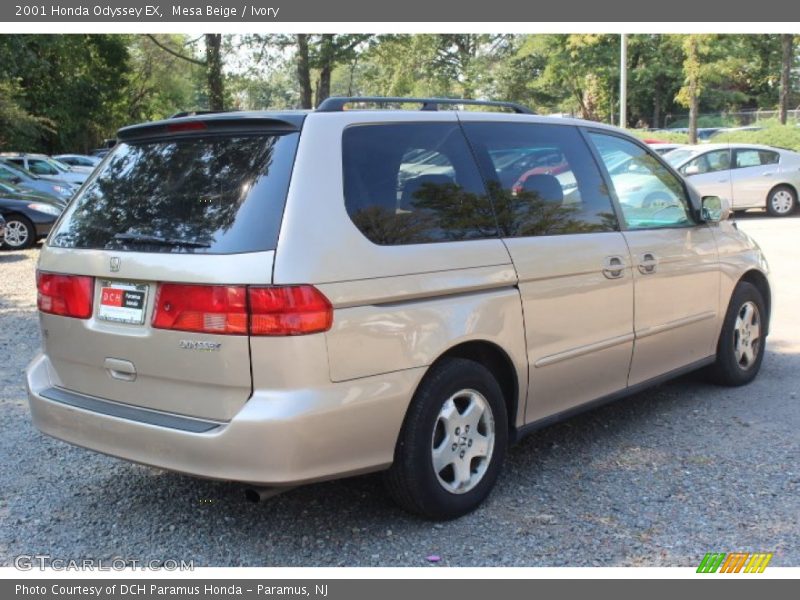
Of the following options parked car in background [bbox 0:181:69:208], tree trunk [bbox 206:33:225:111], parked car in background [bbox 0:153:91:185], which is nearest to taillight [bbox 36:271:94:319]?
parked car in background [bbox 0:181:69:208]

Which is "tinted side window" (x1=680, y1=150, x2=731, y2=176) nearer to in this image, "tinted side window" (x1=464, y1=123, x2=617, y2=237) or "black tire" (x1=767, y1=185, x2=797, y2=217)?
"black tire" (x1=767, y1=185, x2=797, y2=217)

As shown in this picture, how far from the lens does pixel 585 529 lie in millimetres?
3641

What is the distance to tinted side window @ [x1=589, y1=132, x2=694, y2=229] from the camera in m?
4.75

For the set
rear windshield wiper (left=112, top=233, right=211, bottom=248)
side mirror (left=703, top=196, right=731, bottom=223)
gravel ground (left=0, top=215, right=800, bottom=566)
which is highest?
rear windshield wiper (left=112, top=233, right=211, bottom=248)

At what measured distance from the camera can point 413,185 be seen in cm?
366

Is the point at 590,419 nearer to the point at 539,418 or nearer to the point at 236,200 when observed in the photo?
the point at 539,418

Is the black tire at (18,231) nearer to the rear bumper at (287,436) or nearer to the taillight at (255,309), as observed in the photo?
the rear bumper at (287,436)

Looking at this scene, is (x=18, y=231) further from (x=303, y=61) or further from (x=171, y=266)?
(x=303, y=61)

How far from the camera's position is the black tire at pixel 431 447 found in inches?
137

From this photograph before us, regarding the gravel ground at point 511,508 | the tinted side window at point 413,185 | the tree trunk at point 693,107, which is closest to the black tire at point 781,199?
the tree trunk at point 693,107

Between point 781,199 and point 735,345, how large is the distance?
13309 millimetres

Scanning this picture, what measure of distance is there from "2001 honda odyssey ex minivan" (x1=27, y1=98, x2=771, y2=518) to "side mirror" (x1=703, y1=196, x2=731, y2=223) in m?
1.14

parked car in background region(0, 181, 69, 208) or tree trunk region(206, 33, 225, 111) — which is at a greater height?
tree trunk region(206, 33, 225, 111)

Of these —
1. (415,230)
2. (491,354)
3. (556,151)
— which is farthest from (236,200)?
(556,151)
